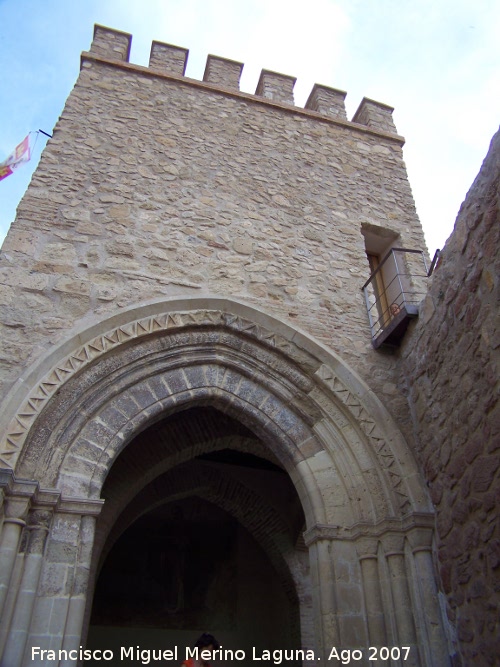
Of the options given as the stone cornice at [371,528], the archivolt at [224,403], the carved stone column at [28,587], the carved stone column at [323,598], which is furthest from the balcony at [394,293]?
the carved stone column at [28,587]

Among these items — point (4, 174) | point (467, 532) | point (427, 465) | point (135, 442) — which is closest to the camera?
point (467, 532)

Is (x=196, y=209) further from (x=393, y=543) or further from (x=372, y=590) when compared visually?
(x=372, y=590)

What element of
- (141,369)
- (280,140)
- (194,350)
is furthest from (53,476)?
(280,140)

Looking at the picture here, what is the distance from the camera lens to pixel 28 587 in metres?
3.18

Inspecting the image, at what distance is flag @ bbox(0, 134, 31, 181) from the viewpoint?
18.7 ft

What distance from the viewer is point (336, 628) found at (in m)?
3.62

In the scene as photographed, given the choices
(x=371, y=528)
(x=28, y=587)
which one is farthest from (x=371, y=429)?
(x=28, y=587)

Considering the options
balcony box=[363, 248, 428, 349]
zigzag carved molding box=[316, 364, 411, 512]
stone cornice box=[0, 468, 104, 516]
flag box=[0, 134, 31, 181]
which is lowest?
stone cornice box=[0, 468, 104, 516]

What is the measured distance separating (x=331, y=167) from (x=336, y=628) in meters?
4.88

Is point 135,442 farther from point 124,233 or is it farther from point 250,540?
point 250,540

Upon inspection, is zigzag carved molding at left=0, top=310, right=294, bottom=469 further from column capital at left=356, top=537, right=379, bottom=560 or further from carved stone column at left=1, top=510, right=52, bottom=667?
column capital at left=356, top=537, right=379, bottom=560

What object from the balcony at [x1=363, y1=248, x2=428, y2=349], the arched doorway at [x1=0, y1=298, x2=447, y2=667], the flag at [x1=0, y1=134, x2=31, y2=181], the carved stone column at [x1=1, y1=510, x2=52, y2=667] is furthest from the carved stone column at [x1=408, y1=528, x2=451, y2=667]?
the flag at [x1=0, y1=134, x2=31, y2=181]

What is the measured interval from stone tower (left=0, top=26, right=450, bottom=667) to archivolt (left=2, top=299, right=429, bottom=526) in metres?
0.02

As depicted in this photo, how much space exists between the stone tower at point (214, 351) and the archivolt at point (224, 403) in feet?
0.05
